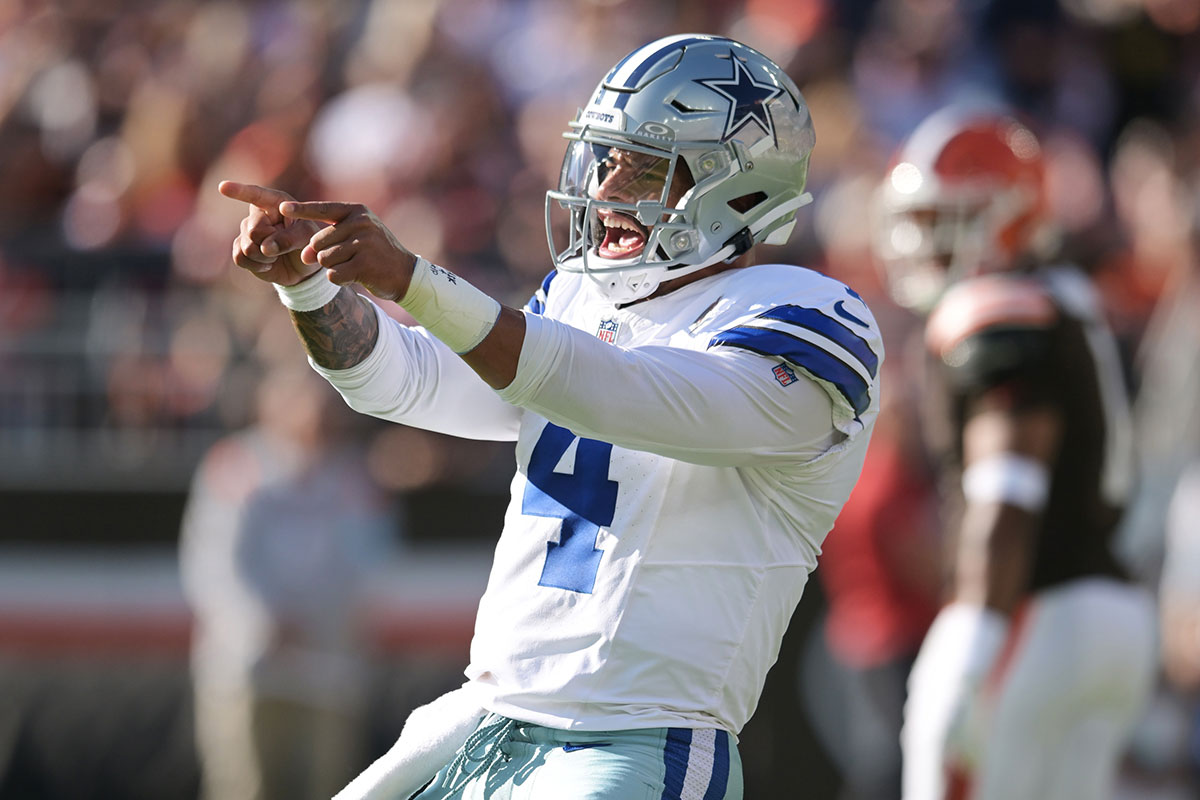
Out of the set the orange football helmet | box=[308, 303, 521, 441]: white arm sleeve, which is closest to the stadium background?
the orange football helmet

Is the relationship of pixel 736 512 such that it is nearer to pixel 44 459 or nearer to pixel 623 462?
pixel 623 462

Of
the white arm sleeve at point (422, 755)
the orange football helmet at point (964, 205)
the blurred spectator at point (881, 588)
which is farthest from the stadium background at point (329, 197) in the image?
the white arm sleeve at point (422, 755)

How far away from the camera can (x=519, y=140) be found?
8727mm

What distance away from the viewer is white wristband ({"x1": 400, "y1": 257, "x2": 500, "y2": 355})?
2.58 metres

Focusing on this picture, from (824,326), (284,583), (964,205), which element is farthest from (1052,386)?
(284,583)

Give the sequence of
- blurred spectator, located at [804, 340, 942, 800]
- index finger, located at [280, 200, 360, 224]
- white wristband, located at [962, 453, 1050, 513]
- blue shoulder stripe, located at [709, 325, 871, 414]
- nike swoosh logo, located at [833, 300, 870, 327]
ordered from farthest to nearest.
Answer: blurred spectator, located at [804, 340, 942, 800], white wristband, located at [962, 453, 1050, 513], nike swoosh logo, located at [833, 300, 870, 327], blue shoulder stripe, located at [709, 325, 871, 414], index finger, located at [280, 200, 360, 224]

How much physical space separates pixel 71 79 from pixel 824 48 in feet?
13.1

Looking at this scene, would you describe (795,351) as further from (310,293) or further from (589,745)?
(310,293)

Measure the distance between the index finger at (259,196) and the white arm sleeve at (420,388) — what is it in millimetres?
435

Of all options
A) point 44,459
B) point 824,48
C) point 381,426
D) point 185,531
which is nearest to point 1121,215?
point 824,48

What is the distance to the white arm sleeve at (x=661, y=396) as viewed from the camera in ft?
8.52

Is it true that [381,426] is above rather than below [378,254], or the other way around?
below

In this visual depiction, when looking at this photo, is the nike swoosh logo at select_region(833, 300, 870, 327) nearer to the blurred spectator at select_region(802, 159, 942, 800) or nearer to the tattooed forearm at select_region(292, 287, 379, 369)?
the tattooed forearm at select_region(292, 287, 379, 369)

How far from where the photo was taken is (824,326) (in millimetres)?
2822
